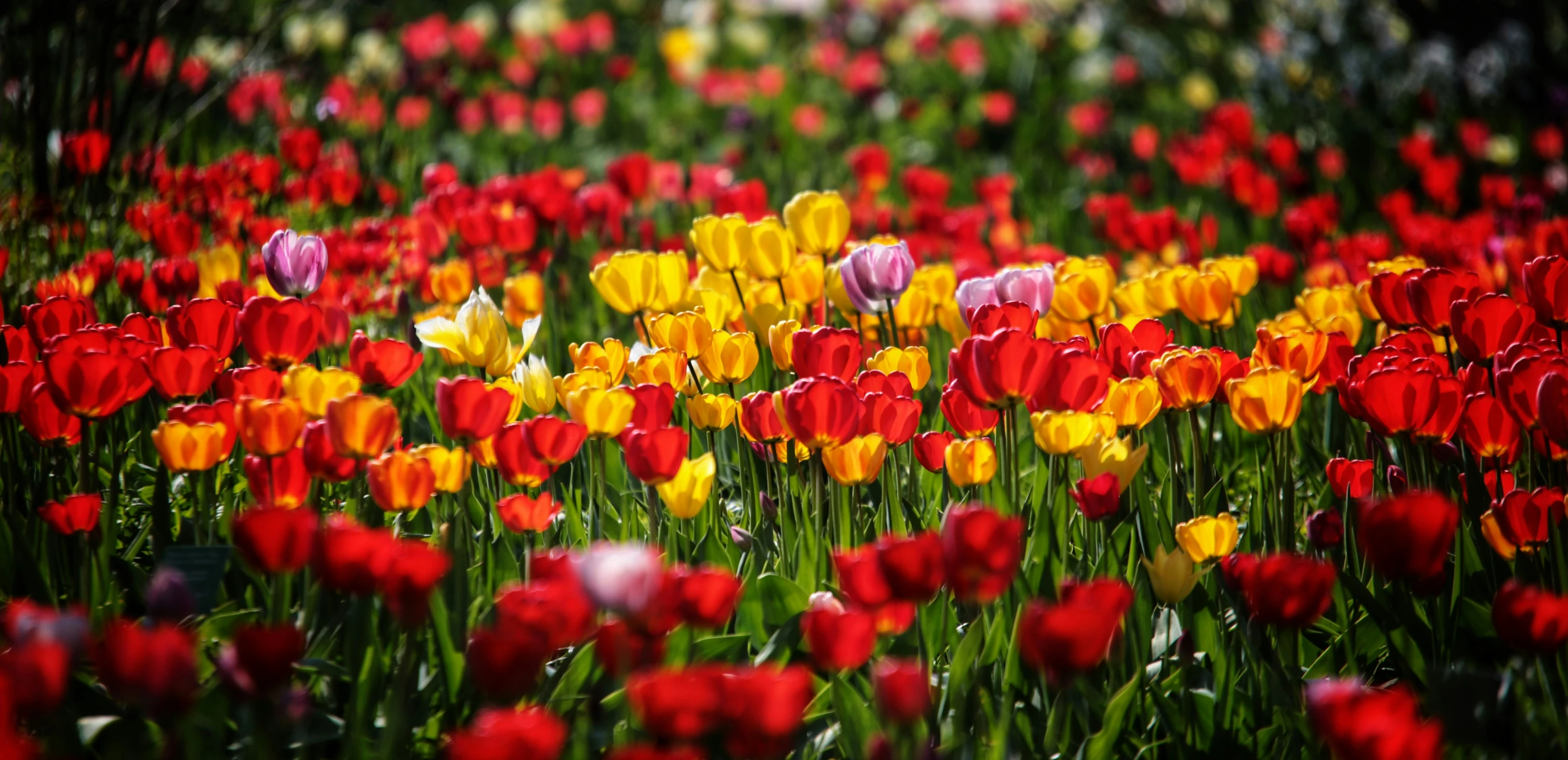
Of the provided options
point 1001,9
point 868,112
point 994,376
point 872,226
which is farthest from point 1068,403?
point 1001,9

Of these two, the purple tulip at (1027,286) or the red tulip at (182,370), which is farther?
the purple tulip at (1027,286)

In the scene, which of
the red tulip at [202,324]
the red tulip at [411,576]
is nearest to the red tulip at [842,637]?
the red tulip at [411,576]

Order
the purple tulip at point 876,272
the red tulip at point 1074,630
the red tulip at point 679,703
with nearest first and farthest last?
the red tulip at point 679,703
the red tulip at point 1074,630
the purple tulip at point 876,272

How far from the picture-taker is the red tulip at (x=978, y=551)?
1239 mm

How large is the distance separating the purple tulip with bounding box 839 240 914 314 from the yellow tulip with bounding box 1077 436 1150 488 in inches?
22.3

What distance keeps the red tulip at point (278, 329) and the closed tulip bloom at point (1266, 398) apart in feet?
4.61

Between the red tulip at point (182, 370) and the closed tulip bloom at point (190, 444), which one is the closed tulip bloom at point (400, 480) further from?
the red tulip at point (182, 370)

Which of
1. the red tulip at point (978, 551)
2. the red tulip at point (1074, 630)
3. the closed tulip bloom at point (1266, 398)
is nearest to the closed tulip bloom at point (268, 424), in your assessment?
the red tulip at point (978, 551)

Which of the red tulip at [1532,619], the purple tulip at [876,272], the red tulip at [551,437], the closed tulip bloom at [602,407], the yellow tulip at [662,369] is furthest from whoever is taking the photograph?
the purple tulip at [876,272]

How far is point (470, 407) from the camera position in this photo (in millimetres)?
1587

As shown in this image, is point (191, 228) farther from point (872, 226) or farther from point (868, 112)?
point (868, 112)

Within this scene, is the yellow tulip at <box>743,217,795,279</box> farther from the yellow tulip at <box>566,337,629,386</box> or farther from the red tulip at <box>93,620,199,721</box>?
the red tulip at <box>93,620,199,721</box>

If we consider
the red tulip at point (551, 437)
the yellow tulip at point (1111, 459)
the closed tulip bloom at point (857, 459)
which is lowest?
the yellow tulip at point (1111, 459)

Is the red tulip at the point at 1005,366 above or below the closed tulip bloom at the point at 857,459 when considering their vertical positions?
above
